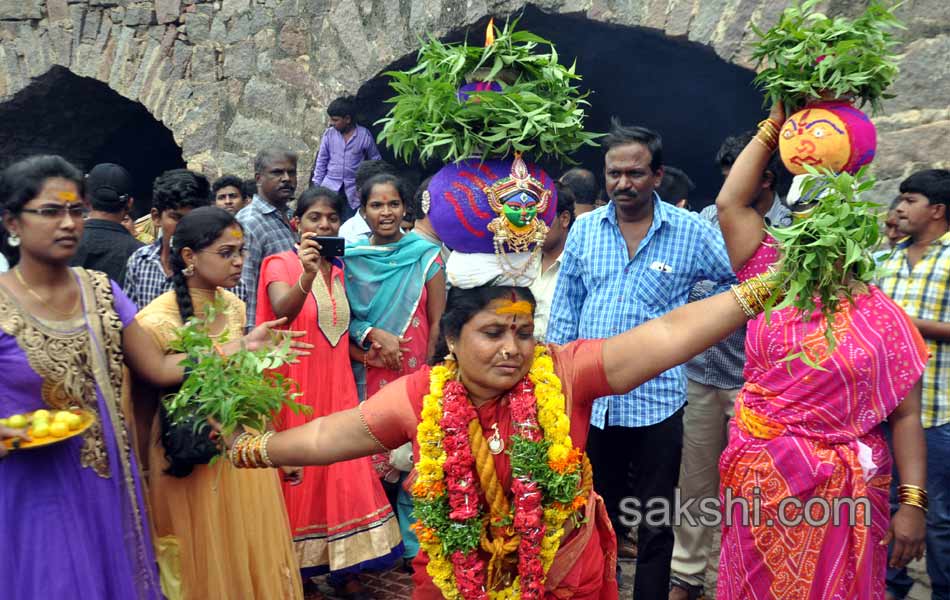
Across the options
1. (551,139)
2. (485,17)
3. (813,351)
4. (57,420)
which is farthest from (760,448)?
(485,17)

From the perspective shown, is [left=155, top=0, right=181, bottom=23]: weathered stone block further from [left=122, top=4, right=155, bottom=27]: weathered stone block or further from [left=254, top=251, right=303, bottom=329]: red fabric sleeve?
[left=254, top=251, right=303, bottom=329]: red fabric sleeve

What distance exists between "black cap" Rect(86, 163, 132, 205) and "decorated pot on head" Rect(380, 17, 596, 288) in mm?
3016

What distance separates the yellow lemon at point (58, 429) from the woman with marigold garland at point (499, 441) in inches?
23.1

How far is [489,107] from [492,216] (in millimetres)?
325

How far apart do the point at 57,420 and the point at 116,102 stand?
30.1 ft

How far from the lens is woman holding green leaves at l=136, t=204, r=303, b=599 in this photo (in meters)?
3.66

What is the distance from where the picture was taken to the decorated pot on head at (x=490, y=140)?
2.78m

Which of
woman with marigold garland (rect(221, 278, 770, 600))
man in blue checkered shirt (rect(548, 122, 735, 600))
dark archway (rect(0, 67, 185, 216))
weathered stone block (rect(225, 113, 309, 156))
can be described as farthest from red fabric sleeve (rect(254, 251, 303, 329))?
dark archway (rect(0, 67, 185, 216))

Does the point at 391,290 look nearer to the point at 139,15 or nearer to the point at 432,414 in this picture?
the point at 432,414

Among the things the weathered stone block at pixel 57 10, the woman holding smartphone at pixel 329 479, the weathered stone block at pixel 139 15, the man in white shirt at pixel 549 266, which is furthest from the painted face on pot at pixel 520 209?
the weathered stone block at pixel 57 10

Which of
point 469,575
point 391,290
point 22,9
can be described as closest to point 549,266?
point 391,290

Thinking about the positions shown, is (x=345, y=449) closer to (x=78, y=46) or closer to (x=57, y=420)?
(x=57, y=420)

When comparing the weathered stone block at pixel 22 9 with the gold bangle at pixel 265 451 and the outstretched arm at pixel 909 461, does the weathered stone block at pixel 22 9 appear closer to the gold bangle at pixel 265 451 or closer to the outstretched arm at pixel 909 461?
the gold bangle at pixel 265 451

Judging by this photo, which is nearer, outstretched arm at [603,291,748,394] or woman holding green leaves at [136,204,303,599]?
outstretched arm at [603,291,748,394]
